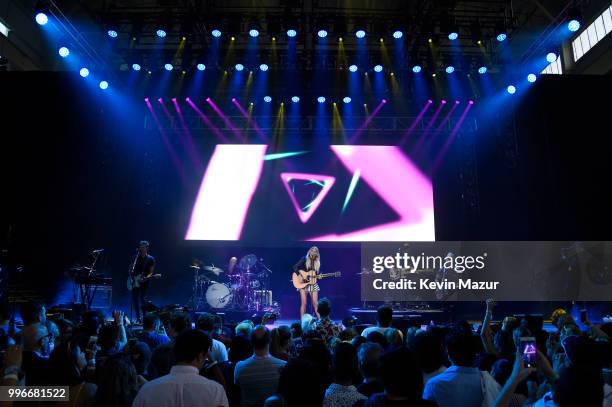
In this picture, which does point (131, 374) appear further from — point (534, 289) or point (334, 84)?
point (534, 289)

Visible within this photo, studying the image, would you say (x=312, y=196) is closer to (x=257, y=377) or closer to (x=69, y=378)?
(x=257, y=377)

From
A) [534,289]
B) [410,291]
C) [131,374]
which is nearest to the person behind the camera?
[131,374]

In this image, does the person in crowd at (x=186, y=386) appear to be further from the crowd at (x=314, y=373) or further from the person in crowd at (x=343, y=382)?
the person in crowd at (x=343, y=382)

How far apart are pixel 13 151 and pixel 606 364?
1176 cm

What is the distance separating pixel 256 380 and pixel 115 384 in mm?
942

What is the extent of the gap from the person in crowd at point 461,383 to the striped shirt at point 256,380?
3.06ft

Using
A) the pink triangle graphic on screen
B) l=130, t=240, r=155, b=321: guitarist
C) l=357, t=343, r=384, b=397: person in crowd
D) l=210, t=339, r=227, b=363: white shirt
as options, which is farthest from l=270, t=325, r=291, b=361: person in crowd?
the pink triangle graphic on screen

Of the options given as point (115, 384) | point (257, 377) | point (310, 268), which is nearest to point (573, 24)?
point (310, 268)

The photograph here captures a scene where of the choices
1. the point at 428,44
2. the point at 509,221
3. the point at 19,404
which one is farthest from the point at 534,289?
the point at 19,404

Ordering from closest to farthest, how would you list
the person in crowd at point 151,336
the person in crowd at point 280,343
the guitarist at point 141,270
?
the person in crowd at point 280,343 < the person in crowd at point 151,336 < the guitarist at point 141,270

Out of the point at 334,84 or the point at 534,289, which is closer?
the point at 334,84

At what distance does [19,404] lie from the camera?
2.20 metres

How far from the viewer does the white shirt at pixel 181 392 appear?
77.2 inches

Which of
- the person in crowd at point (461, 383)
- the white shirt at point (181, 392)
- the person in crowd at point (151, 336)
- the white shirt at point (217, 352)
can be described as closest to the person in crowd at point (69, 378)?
the white shirt at point (181, 392)
